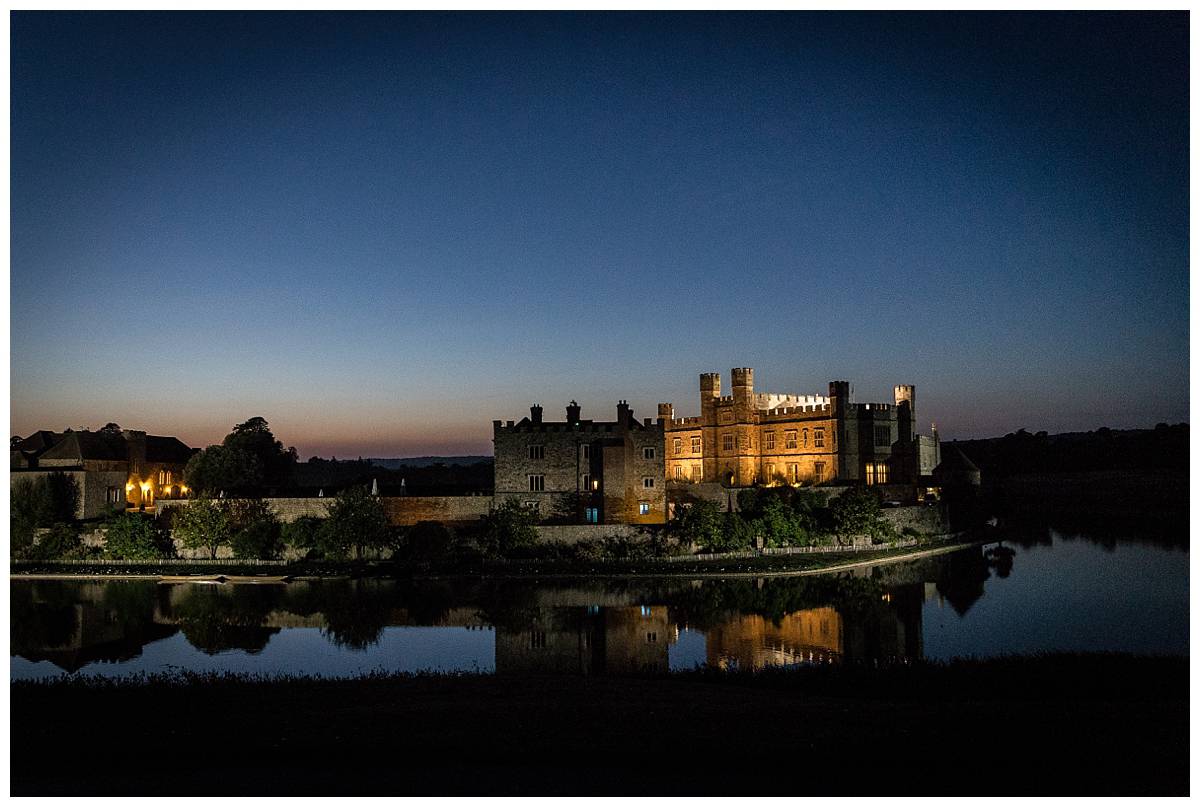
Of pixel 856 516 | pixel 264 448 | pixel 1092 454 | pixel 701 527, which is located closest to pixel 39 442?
pixel 264 448

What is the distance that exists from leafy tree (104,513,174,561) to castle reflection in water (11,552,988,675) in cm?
272

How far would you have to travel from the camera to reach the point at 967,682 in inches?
685

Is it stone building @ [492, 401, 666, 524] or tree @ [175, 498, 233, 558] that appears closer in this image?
tree @ [175, 498, 233, 558]

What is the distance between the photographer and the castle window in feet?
163

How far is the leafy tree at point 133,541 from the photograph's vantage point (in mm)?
35062

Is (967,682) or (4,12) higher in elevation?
(4,12)

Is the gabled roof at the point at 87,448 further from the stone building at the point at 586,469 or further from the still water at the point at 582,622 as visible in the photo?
the stone building at the point at 586,469

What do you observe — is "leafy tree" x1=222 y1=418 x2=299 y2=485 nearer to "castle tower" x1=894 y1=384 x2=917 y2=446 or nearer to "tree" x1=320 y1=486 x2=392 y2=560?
"tree" x1=320 y1=486 x2=392 y2=560

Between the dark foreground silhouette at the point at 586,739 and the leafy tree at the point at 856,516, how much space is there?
847 inches

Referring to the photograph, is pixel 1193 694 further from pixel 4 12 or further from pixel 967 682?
pixel 4 12

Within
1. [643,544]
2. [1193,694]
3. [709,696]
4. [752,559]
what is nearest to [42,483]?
[643,544]

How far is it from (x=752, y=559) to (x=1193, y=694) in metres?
22.4

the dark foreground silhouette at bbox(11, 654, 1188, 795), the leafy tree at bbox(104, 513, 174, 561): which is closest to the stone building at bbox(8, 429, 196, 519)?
the leafy tree at bbox(104, 513, 174, 561)

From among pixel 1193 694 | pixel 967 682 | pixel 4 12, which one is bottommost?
pixel 967 682
